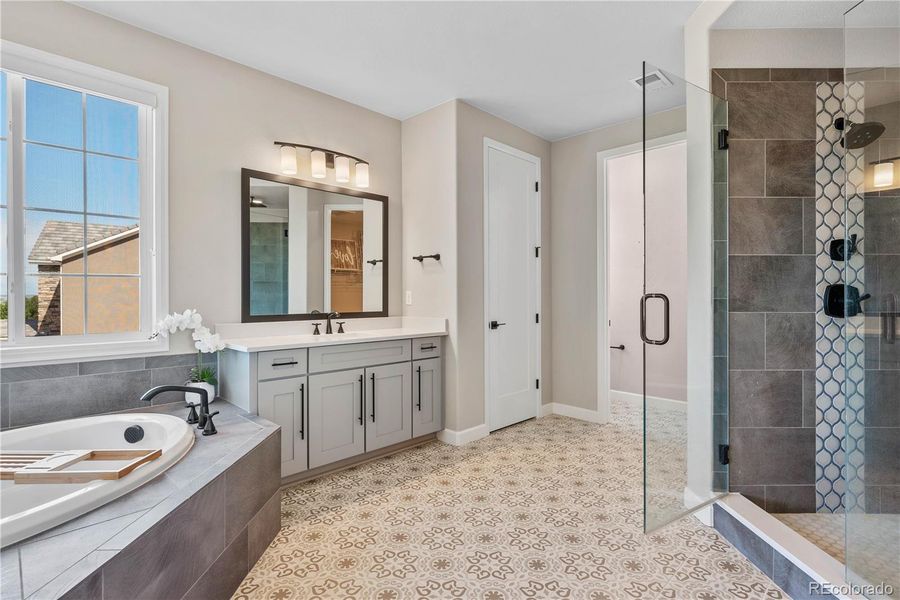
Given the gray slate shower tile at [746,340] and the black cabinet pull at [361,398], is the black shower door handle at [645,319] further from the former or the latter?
the black cabinet pull at [361,398]

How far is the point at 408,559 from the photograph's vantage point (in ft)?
6.25

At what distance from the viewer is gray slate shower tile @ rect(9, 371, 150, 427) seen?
2.11 m

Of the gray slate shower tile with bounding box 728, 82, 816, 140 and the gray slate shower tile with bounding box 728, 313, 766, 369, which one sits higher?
the gray slate shower tile with bounding box 728, 82, 816, 140

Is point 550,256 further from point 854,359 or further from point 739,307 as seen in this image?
point 854,359

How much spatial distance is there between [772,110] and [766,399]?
4.80ft

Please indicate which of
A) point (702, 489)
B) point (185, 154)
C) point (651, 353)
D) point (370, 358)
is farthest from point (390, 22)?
point (702, 489)

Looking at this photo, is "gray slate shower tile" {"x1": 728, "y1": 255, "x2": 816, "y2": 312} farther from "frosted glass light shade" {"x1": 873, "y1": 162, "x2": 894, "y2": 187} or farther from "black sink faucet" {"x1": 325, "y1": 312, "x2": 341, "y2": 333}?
"black sink faucet" {"x1": 325, "y1": 312, "x2": 341, "y2": 333}

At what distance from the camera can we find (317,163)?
125 inches

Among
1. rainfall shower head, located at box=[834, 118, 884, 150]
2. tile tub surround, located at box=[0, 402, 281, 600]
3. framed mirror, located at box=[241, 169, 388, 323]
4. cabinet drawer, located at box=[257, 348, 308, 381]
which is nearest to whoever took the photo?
tile tub surround, located at box=[0, 402, 281, 600]

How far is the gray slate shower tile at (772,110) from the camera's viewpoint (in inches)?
87.1

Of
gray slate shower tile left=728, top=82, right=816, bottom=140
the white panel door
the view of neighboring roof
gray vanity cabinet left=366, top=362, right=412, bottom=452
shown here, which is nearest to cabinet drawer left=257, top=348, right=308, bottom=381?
gray vanity cabinet left=366, top=362, right=412, bottom=452

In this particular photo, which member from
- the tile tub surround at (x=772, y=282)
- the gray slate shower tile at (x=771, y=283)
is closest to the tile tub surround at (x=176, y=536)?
the tile tub surround at (x=772, y=282)

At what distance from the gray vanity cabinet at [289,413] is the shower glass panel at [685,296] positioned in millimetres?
1894

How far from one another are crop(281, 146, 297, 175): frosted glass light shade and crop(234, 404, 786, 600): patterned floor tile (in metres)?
2.05
